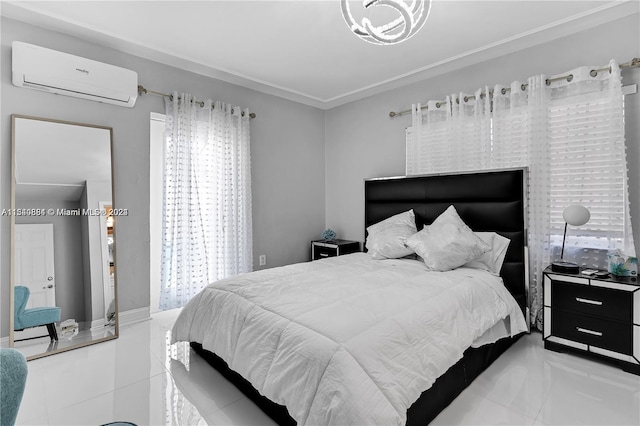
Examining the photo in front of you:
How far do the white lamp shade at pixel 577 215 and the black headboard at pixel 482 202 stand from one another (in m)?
0.34

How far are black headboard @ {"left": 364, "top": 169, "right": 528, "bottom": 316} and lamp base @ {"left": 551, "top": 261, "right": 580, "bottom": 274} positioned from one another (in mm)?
243

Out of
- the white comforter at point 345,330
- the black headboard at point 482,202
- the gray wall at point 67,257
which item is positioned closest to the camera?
the white comforter at point 345,330

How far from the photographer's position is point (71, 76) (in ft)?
8.84

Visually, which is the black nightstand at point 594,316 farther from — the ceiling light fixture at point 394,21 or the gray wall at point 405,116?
the ceiling light fixture at point 394,21

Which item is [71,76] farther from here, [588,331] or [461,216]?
[588,331]

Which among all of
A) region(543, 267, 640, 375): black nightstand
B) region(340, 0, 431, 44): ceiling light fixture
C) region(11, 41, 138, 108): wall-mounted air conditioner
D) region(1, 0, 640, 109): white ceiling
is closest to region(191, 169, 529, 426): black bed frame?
region(543, 267, 640, 375): black nightstand

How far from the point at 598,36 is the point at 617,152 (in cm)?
100

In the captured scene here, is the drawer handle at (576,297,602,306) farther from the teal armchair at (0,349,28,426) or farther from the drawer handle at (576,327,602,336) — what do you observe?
the teal armchair at (0,349,28,426)

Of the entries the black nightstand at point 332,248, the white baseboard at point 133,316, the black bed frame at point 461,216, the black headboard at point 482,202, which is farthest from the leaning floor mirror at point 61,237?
the black headboard at point 482,202

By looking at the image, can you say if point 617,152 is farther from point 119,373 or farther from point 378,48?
point 119,373

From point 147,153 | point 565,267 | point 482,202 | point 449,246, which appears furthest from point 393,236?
point 147,153

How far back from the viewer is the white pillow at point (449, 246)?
8.93 ft

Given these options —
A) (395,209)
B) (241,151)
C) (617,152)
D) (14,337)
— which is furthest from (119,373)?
(617,152)

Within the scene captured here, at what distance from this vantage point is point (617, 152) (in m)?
2.52
